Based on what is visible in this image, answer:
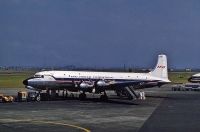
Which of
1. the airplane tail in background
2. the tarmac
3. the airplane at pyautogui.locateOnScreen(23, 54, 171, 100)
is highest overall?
the airplane tail in background

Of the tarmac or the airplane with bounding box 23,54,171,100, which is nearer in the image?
the tarmac

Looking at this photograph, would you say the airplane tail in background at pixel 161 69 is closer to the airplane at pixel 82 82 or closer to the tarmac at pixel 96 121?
the airplane at pixel 82 82

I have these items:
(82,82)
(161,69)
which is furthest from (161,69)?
(82,82)

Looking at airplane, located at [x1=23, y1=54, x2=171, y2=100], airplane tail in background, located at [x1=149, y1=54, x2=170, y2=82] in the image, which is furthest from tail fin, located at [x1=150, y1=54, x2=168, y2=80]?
airplane, located at [x1=23, y1=54, x2=171, y2=100]

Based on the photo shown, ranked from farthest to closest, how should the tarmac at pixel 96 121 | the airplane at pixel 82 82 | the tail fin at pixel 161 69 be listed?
the tail fin at pixel 161 69 < the airplane at pixel 82 82 < the tarmac at pixel 96 121

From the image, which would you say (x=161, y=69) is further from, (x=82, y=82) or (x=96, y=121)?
(x=96, y=121)

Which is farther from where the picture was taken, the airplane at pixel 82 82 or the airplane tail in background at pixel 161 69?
the airplane tail in background at pixel 161 69

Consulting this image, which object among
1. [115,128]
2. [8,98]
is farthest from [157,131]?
[8,98]

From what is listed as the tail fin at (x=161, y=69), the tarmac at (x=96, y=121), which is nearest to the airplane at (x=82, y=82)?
the tail fin at (x=161, y=69)

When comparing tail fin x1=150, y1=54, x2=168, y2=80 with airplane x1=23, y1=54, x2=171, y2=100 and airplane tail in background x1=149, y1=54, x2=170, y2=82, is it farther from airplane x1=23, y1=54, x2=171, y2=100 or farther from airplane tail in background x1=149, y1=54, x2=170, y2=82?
airplane x1=23, y1=54, x2=171, y2=100

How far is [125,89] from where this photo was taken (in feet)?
225

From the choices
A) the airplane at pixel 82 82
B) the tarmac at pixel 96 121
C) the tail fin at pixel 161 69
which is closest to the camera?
the tarmac at pixel 96 121

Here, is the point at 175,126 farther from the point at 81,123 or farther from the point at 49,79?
the point at 49,79

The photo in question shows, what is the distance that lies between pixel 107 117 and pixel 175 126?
8208 mm
